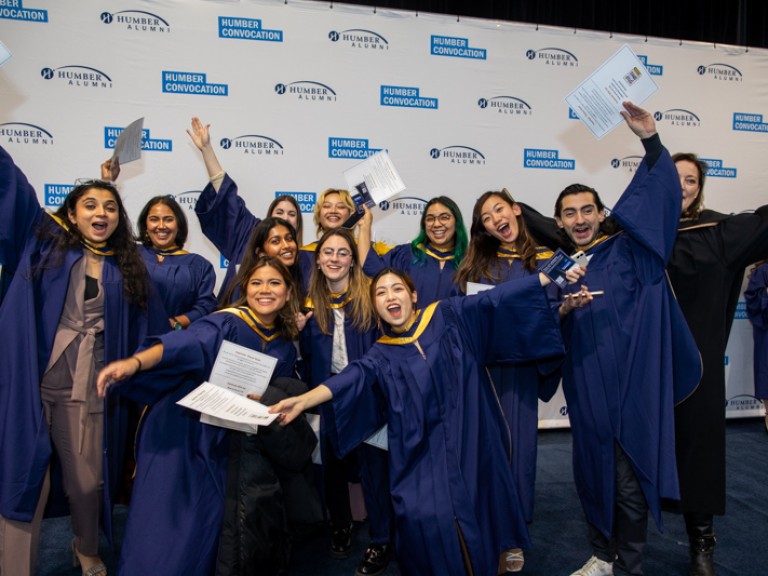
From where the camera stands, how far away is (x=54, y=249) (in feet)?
9.14

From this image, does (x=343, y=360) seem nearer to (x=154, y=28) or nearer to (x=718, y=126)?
(x=154, y=28)

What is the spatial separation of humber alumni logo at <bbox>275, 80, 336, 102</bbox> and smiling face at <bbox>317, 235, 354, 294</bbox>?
2495mm

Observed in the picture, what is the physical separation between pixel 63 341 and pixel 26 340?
0.16 m

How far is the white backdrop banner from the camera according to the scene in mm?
4848

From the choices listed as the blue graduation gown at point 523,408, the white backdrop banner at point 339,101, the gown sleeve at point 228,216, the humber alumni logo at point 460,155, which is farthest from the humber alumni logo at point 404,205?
the blue graduation gown at point 523,408

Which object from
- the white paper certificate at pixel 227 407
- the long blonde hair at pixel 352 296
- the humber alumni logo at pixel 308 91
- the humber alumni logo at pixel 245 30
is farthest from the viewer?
the humber alumni logo at pixel 308 91

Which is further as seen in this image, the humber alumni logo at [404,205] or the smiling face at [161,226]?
the humber alumni logo at [404,205]

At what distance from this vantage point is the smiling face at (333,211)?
4012 mm

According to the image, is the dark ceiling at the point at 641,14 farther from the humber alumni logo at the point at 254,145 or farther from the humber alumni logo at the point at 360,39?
the humber alumni logo at the point at 254,145

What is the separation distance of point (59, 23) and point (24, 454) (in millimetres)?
3915

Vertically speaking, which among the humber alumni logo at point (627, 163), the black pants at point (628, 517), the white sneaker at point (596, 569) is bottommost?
the white sneaker at point (596, 569)

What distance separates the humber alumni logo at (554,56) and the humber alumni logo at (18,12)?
14.7 ft

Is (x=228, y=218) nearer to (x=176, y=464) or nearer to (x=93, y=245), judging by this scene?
(x=93, y=245)

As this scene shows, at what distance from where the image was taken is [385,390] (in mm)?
2779
